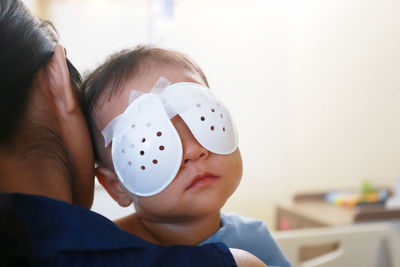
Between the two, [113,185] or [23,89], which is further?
[113,185]

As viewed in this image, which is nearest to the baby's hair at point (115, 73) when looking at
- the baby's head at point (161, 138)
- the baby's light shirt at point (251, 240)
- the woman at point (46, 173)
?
the baby's head at point (161, 138)

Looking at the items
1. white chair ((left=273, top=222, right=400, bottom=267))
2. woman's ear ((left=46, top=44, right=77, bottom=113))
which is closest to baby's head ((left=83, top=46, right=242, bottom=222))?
woman's ear ((left=46, top=44, right=77, bottom=113))

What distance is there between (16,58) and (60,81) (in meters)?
0.08

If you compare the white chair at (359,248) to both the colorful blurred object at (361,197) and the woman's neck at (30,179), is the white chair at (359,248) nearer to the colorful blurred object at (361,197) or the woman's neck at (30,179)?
the colorful blurred object at (361,197)

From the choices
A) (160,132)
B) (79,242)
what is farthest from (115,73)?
(79,242)

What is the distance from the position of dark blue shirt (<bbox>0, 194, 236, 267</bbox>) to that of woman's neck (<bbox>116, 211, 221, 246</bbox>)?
302 millimetres

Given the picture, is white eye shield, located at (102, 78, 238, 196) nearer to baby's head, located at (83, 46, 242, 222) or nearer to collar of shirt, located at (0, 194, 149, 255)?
baby's head, located at (83, 46, 242, 222)

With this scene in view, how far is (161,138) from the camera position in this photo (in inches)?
25.4

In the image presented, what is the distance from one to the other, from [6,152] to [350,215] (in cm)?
170

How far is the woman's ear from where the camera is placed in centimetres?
55

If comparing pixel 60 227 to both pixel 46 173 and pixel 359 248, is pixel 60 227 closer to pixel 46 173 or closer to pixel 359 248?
pixel 46 173

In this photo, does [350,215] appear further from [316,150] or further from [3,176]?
[3,176]

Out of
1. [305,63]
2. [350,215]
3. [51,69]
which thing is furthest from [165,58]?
[305,63]

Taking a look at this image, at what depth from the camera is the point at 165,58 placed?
757mm
